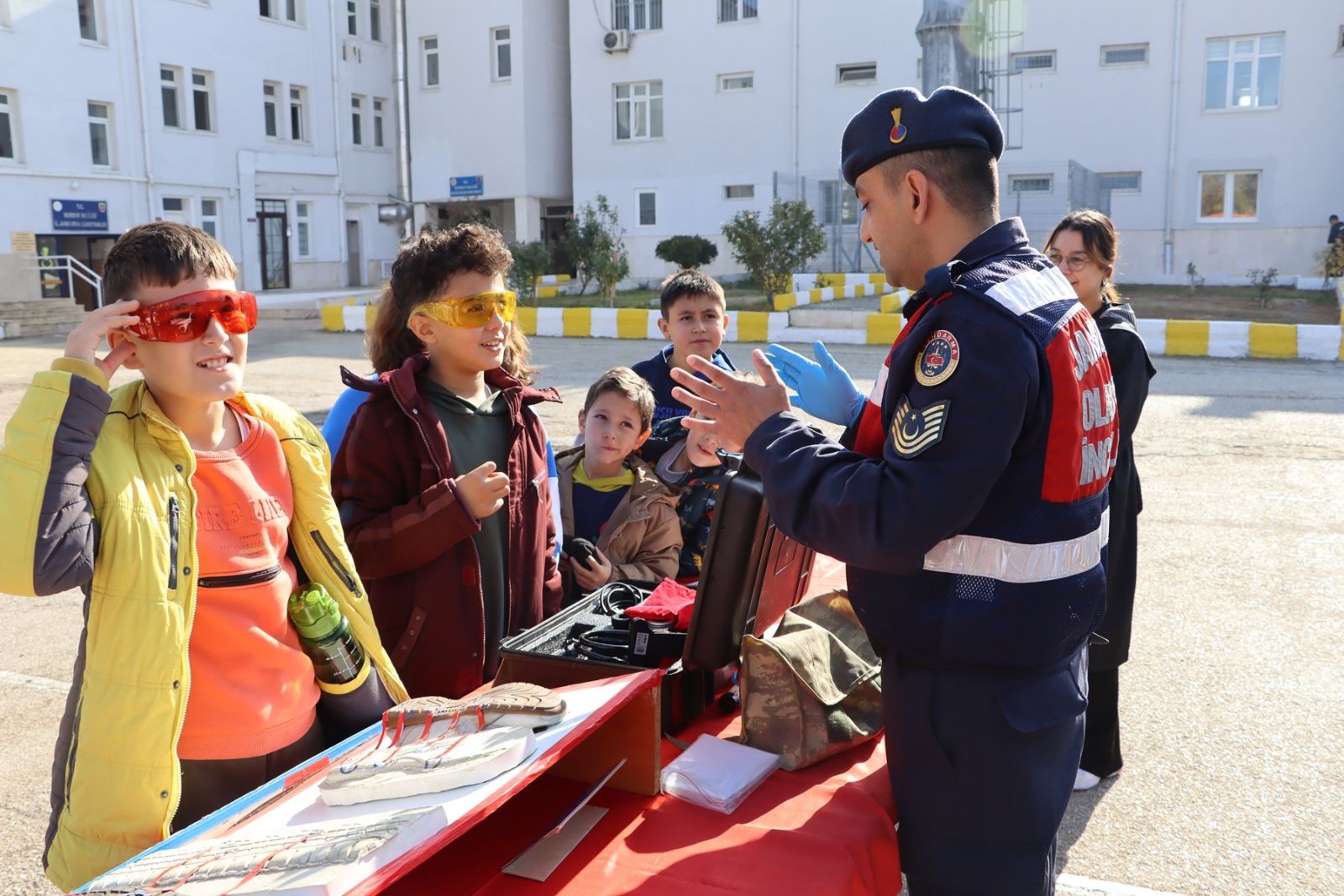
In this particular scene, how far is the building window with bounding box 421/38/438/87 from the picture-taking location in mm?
35531

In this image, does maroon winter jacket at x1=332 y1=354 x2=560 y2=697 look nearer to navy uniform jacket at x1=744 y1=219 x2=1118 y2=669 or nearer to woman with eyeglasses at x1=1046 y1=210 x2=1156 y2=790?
navy uniform jacket at x1=744 y1=219 x2=1118 y2=669

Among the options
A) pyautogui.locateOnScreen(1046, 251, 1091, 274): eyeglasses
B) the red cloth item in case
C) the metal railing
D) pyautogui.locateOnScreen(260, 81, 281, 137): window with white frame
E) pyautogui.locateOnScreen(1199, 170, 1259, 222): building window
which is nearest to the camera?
the red cloth item in case

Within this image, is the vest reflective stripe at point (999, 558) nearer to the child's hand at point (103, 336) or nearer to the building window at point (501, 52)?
the child's hand at point (103, 336)

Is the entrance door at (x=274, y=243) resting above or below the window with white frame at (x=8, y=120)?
below

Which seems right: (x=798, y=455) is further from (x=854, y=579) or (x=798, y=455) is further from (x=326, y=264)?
(x=326, y=264)

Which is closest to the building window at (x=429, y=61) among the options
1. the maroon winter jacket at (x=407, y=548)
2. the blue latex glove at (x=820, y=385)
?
the maroon winter jacket at (x=407, y=548)

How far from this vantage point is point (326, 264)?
1351 inches

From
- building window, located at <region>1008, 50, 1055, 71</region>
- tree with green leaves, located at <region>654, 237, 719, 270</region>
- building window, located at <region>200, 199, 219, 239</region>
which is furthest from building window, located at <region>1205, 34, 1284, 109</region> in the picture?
building window, located at <region>200, 199, 219, 239</region>

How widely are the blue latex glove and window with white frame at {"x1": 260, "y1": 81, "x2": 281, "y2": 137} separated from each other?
33943mm

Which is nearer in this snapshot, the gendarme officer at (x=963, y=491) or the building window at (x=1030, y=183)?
the gendarme officer at (x=963, y=491)

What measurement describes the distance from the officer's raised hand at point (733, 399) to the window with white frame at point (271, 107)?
34.4 metres

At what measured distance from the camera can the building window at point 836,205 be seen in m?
28.8

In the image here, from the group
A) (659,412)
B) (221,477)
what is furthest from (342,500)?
(659,412)

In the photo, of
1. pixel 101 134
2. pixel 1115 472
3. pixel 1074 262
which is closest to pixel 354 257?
pixel 101 134
